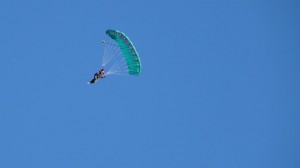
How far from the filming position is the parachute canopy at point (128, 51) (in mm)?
57938

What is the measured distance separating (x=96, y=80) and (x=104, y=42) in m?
3.37

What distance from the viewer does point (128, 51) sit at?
58625 mm

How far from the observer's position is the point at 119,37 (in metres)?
58.2

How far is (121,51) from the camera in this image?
194ft

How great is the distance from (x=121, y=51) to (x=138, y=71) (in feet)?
6.16

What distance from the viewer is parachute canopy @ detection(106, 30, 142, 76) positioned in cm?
5794

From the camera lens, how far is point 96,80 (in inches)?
2405

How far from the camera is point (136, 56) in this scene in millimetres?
58500

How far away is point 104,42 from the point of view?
59125mm

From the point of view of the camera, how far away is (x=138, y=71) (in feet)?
196

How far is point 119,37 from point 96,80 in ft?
14.6

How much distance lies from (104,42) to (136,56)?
253cm

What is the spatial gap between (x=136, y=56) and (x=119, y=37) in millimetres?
1761
